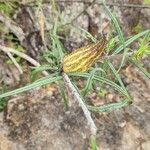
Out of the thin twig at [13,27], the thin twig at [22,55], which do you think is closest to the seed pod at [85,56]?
the thin twig at [22,55]

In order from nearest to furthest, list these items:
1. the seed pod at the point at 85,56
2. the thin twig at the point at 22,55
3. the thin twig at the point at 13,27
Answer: the seed pod at the point at 85,56 → the thin twig at the point at 22,55 → the thin twig at the point at 13,27

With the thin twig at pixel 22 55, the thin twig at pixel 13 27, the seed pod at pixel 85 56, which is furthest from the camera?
the thin twig at pixel 13 27

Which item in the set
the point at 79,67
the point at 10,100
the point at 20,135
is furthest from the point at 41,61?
the point at 79,67

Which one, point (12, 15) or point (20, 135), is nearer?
point (20, 135)

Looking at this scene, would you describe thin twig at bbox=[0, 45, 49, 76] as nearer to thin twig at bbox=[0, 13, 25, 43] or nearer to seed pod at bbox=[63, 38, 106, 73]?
thin twig at bbox=[0, 13, 25, 43]

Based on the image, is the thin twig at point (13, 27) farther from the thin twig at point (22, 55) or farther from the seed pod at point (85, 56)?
the seed pod at point (85, 56)

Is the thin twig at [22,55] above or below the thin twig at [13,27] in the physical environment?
below

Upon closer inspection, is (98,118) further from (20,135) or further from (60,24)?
(60,24)

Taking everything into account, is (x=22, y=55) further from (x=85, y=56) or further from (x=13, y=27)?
(x=85, y=56)

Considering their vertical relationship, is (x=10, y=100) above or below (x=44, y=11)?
below
